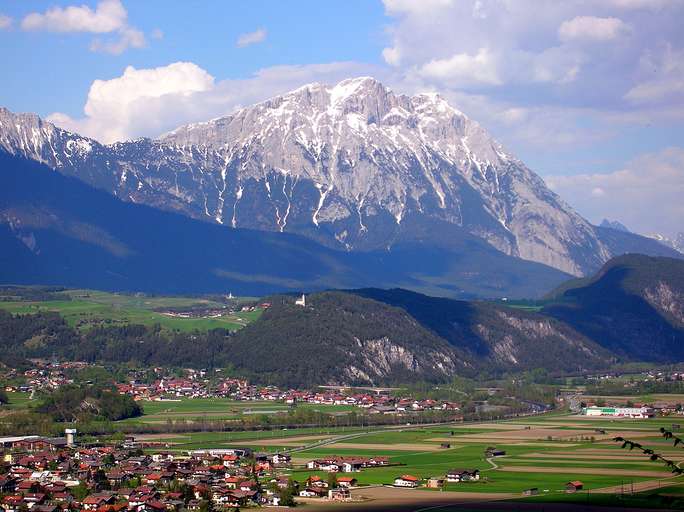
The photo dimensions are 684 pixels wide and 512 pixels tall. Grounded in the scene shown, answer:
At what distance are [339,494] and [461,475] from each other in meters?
11.8

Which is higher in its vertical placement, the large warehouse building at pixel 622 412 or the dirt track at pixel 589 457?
the large warehouse building at pixel 622 412

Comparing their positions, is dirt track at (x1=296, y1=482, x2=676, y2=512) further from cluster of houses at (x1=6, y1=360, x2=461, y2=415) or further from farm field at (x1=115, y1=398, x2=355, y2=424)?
cluster of houses at (x1=6, y1=360, x2=461, y2=415)

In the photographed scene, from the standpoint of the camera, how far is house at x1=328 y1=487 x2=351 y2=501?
86.1 metres

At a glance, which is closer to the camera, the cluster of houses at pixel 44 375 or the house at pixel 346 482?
the house at pixel 346 482

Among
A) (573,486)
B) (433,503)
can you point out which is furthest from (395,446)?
(433,503)

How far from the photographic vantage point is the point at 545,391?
17162 centimetres

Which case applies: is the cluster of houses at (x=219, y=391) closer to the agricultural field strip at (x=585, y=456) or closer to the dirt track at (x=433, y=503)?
the agricultural field strip at (x=585, y=456)

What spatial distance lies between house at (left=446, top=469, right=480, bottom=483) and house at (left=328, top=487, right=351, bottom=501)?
9.33 m

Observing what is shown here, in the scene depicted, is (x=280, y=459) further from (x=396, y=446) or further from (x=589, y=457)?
(x=589, y=457)

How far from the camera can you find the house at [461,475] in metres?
95.2

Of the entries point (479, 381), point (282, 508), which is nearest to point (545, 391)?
point (479, 381)

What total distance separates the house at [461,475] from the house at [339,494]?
30.6 ft

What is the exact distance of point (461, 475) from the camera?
95.9 metres

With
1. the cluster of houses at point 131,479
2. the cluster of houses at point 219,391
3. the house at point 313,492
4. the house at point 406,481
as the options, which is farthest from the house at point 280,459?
the cluster of houses at point 219,391
